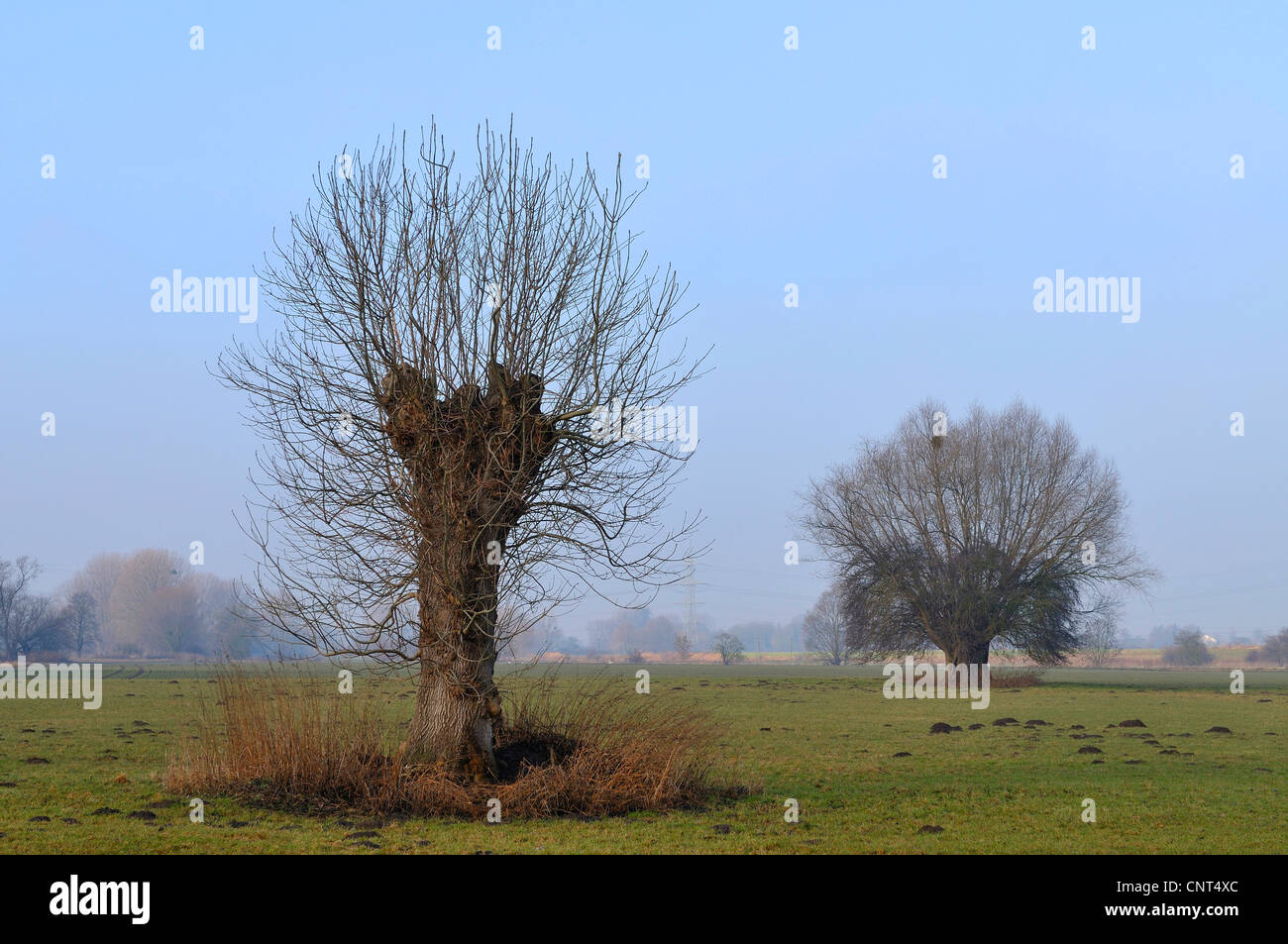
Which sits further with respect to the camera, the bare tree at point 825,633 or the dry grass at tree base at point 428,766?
the bare tree at point 825,633

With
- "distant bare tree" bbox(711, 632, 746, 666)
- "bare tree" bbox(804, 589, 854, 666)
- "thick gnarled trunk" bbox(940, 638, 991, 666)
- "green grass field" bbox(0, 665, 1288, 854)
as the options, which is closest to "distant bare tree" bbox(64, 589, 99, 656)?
"distant bare tree" bbox(711, 632, 746, 666)

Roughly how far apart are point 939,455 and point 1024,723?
26.8 meters

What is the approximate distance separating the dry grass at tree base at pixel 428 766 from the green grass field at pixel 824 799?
46 centimetres

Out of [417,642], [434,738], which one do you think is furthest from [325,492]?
[434,738]

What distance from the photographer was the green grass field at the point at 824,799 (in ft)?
34.8

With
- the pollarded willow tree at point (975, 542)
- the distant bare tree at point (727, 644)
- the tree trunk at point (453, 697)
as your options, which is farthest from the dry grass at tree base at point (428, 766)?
the distant bare tree at point (727, 644)

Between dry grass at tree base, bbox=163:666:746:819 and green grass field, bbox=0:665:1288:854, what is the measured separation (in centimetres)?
46

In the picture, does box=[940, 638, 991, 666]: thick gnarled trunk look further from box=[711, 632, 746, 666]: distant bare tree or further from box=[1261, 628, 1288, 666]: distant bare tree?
box=[1261, 628, 1288, 666]: distant bare tree

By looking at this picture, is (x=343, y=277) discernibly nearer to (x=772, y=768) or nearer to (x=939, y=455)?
(x=772, y=768)

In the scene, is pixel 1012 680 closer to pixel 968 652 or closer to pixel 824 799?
pixel 968 652

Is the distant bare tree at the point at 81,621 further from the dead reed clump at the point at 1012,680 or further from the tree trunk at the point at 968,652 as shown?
the dead reed clump at the point at 1012,680

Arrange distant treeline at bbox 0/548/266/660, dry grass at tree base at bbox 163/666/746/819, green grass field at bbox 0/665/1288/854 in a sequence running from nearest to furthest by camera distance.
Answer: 1. green grass field at bbox 0/665/1288/854
2. dry grass at tree base at bbox 163/666/746/819
3. distant treeline at bbox 0/548/266/660

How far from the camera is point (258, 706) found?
13117 mm

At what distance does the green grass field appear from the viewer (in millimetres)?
10617
